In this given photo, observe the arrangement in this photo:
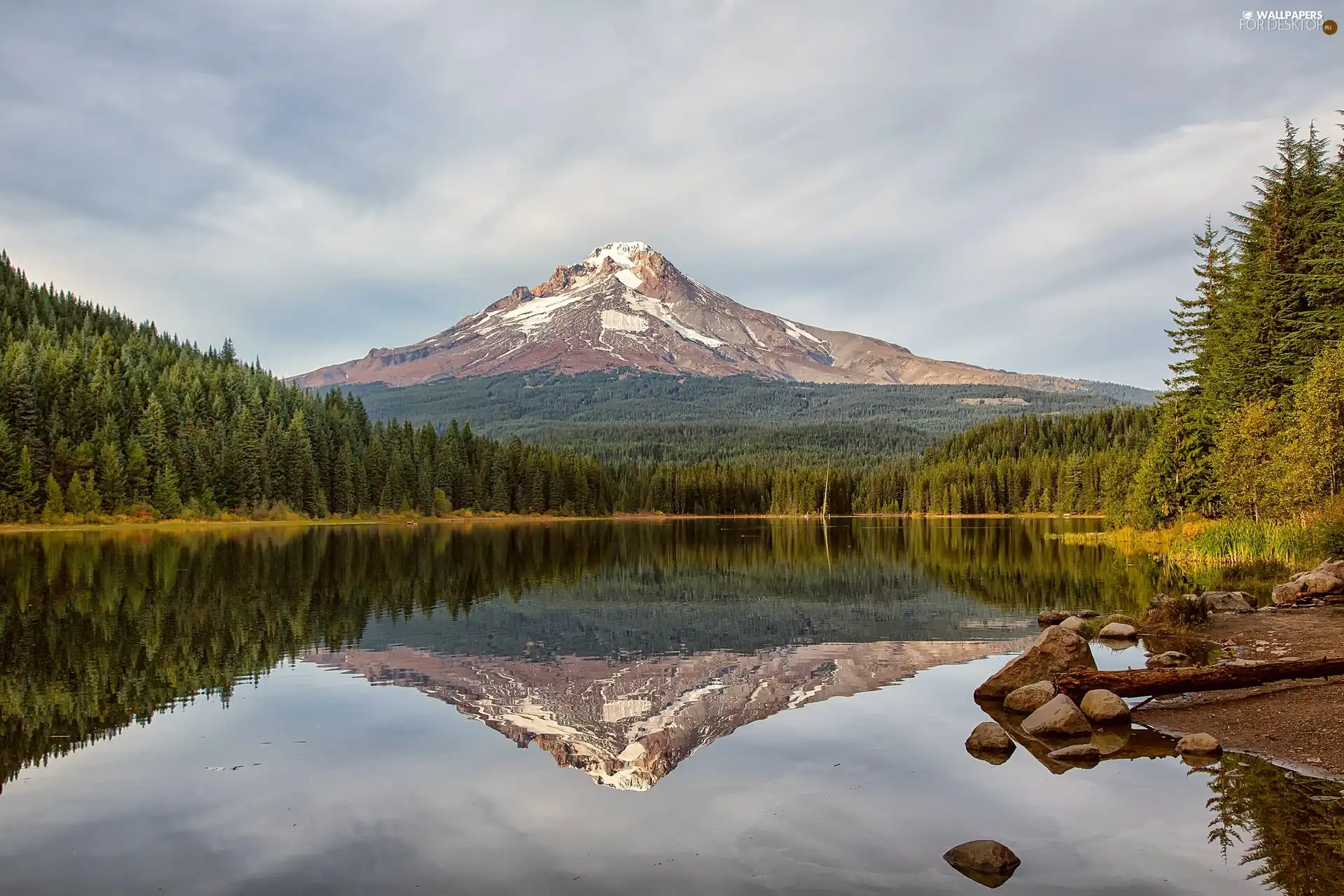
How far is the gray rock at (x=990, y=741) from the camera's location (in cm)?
1574

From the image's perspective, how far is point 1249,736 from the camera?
15.5 metres

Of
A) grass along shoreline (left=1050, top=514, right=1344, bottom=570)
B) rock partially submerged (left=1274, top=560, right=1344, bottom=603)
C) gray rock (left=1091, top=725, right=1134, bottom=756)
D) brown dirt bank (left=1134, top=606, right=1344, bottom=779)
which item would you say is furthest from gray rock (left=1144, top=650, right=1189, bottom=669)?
grass along shoreline (left=1050, top=514, right=1344, bottom=570)

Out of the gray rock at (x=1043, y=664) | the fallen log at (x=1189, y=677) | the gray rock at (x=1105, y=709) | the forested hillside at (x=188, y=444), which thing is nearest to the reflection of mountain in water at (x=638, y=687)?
the gray rock at (x=1043, y=664)

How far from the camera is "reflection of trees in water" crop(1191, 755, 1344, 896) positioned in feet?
32.2

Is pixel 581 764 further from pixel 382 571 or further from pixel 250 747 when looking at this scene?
pixel 382 571

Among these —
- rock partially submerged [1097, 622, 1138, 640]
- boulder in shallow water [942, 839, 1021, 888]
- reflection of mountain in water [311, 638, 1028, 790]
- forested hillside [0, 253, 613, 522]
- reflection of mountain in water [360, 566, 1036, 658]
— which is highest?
forested hillside [0, 253, 613, 522]

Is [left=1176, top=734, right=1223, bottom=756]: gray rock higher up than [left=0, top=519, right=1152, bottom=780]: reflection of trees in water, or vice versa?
[left=1176, top=734, right=1223, bottom=756]: gray rock

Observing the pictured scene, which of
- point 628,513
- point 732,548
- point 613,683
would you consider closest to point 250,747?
point 613,683

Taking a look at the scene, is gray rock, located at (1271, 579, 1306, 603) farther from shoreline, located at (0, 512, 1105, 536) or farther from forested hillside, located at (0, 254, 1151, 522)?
shoreline, located at (0, 512, 1105, 536)

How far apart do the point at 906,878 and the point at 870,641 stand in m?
19.6

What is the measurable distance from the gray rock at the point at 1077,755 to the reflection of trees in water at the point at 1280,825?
1475 mm

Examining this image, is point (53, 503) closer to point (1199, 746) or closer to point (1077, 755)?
point (1077, 755)

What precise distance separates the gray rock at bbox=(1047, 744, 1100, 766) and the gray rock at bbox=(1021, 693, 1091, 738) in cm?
113

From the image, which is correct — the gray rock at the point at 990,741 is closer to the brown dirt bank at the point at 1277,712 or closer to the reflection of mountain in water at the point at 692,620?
the brown dirt bank at the point at 1277,712
